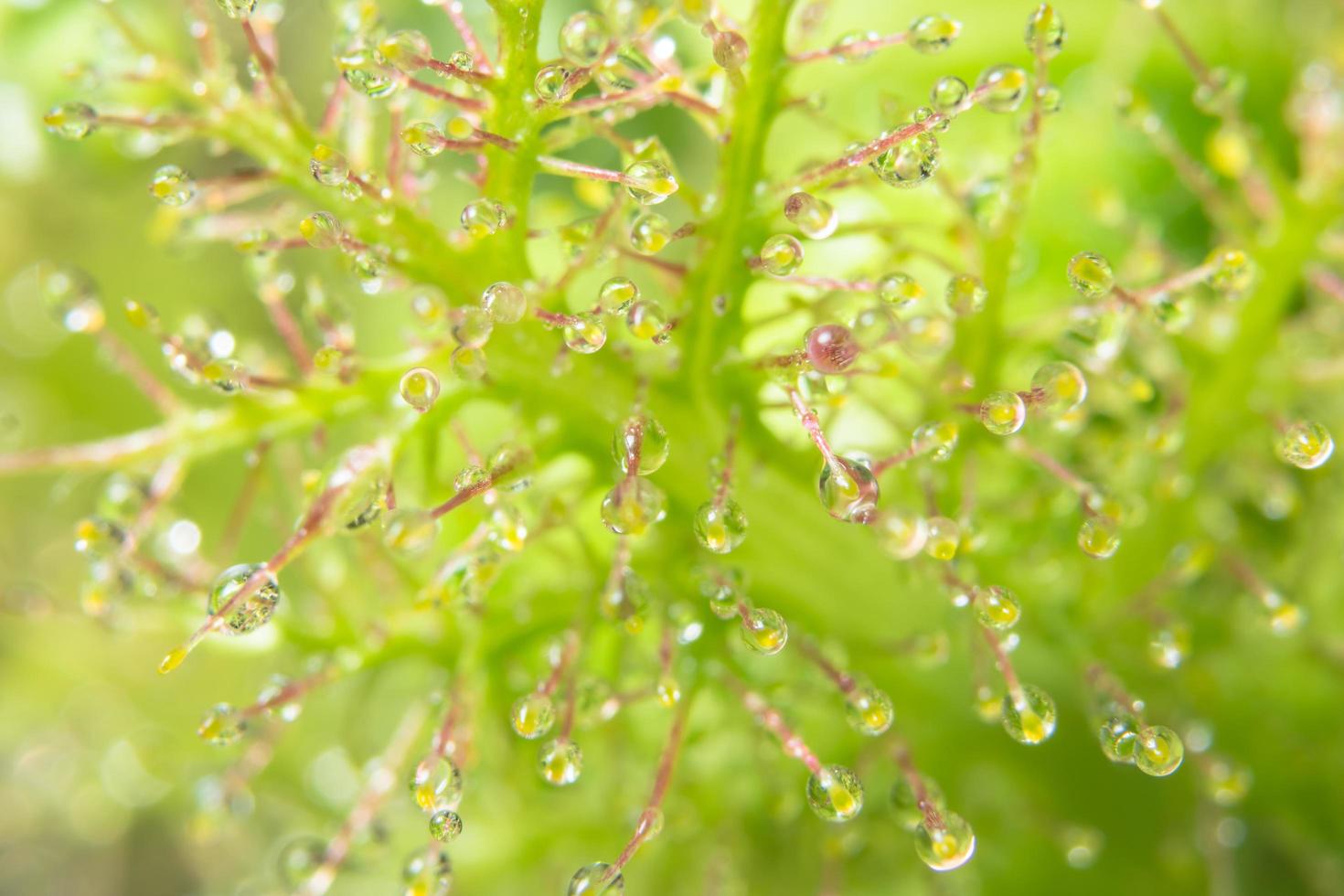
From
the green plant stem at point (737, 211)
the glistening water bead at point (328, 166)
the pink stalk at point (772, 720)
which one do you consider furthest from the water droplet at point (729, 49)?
the pink stalk at point (772, 720)

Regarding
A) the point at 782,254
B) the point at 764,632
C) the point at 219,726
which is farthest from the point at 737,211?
the point at 219,726

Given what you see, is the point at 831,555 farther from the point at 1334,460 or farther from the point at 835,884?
the point at 1334,460

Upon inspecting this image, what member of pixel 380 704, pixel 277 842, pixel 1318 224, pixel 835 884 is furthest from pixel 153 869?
pixel 1318 224

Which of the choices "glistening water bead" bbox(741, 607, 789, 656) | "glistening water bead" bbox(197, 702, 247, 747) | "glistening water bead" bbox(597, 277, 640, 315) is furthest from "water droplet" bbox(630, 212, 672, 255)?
"glistening water bead" bbox(197, 702, 247, 747)

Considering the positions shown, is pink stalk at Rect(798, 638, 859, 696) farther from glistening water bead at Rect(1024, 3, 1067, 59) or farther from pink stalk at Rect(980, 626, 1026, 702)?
glistening water bead at Rect(1024, 3, 1067, 59)

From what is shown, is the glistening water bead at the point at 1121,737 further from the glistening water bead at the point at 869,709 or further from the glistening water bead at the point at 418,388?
the glistening water bead at the point at 418,388
